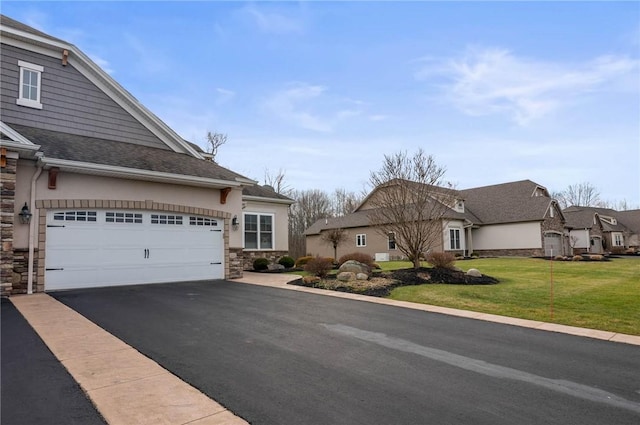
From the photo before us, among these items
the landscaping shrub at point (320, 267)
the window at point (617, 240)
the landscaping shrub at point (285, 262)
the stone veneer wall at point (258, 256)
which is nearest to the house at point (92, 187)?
the landscaping shrub at point (320, 267)

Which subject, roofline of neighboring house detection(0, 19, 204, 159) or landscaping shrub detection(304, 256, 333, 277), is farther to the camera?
landscaping shrub detection(304, 256, 333, 277)

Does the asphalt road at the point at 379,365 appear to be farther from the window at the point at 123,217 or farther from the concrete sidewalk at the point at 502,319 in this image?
the window at the point at 123,217

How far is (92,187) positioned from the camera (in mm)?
10969

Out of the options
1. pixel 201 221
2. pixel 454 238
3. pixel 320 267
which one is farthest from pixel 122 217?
pixel 454 238

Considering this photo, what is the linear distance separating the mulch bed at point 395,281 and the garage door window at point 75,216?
20.4 feet

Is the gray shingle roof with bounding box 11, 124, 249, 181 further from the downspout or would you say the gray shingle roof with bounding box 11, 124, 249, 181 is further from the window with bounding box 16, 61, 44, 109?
the window with bounding box 16, 61, 44, 109

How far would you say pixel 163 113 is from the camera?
25.1m

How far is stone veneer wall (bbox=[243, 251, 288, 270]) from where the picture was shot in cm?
1884

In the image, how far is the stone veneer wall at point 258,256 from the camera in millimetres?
18844

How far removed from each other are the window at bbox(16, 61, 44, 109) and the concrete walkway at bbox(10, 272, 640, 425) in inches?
297

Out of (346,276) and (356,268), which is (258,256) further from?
(346,276)

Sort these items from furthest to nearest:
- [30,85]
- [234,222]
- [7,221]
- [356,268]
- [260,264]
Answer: [260,264]
[234,222]
[356,268]
[30,85]
[7,221]

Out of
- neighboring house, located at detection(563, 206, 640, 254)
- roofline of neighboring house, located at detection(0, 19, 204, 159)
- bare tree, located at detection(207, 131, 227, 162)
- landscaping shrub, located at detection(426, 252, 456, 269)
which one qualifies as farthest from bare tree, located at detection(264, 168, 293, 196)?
landscaping shrub, located at detection(426, 252, 456, 269)

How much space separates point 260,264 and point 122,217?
7475mm
